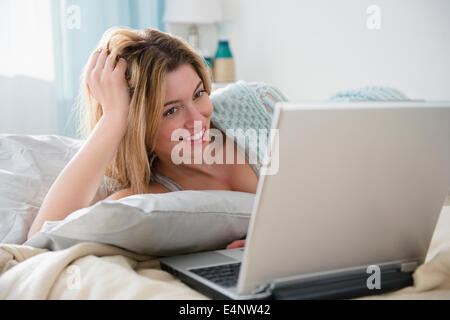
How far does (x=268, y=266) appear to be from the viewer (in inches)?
27.5

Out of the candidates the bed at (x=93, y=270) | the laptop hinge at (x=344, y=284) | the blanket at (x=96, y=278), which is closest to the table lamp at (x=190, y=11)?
the bed at (x=93, y=270)

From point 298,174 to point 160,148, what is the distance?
805mm

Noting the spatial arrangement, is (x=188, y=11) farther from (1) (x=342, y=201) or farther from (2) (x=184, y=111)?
(1) (x=342, y=201)

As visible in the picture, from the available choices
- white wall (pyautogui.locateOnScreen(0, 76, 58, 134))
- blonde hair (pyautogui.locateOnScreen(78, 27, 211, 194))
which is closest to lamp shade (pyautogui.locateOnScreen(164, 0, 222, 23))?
white wall (pyautogui.locateOnScreen(0, 76, 58, 134))

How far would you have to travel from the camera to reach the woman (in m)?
1.22

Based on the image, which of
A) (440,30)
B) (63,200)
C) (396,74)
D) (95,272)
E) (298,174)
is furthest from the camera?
(396,74)

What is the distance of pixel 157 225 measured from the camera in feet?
3.04

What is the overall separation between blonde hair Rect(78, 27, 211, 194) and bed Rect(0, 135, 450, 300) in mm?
265

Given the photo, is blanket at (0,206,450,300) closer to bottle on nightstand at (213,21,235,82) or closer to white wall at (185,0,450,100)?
white wall at (185,0,450,100)

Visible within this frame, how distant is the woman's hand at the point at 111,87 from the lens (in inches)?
50.4

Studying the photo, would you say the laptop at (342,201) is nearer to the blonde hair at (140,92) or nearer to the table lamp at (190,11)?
the blonde hair at (140,92)
